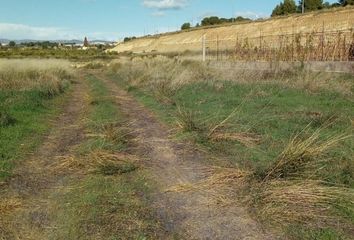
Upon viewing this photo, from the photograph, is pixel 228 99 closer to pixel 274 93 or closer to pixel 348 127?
pixel 274 93

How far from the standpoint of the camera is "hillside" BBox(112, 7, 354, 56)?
40.6m

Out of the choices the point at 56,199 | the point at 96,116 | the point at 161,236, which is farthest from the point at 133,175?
the point at 96,116

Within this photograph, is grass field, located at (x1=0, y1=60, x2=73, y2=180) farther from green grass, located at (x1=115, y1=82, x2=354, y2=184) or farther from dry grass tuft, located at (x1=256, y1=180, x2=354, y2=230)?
dry grass tuft, located at (x1=256, y1=180, x2=354, y2=230)

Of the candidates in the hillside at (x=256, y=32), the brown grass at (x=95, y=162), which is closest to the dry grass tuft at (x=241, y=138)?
the brown grass at (x=95, y=162)

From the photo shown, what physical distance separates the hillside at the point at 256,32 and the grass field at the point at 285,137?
29.9 ft

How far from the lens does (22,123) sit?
10.4 m

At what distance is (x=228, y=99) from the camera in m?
13.0

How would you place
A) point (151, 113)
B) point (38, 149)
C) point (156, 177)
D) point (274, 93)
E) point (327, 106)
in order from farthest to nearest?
1. point (274, 93)
2. point (151, 113)
3. point (327, 106)
4. point (38, 149)
5. point (156, 177)

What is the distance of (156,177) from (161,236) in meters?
1.94

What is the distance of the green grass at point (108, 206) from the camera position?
4.29 metres

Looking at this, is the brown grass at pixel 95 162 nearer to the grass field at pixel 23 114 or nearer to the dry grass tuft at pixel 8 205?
the grass field at pixel 23 114

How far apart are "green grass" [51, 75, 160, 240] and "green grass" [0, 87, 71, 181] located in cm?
117

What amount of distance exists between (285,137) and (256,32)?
50.7m

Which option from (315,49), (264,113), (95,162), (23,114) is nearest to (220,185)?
(95,162)
